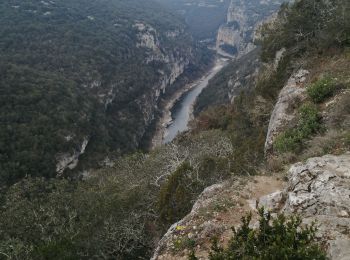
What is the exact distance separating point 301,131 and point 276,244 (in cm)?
1087

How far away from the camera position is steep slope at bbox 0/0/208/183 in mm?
74125

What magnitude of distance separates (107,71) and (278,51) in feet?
301

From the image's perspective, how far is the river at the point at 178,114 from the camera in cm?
11481

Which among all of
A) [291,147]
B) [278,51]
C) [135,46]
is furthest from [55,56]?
[291,147]

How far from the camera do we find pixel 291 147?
1784cm

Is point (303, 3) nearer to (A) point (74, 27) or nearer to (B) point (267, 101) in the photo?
(B) point (267, 101)

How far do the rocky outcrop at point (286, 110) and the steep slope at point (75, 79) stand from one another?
1906 inches

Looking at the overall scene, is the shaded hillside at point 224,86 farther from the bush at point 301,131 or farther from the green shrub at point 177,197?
the bush at point 301,131

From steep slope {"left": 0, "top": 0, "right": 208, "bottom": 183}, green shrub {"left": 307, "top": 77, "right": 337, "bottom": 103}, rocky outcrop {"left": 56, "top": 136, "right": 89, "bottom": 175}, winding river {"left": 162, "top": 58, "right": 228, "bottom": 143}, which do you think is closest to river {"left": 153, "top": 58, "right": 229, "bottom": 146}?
winding river {"left": 162, "top": 58, "right": 228, "bottom": 143}

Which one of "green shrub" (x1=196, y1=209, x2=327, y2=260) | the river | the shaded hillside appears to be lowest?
the river

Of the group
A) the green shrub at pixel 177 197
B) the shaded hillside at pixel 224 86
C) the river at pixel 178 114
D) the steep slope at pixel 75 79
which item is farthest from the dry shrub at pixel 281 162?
the shaded hillside at pixel 224 86

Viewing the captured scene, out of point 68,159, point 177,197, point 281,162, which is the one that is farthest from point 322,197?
point 68,159

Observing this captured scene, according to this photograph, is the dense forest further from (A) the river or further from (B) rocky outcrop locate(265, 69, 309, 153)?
(A) the river

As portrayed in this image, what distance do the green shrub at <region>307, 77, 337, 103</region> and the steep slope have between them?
51.3m
